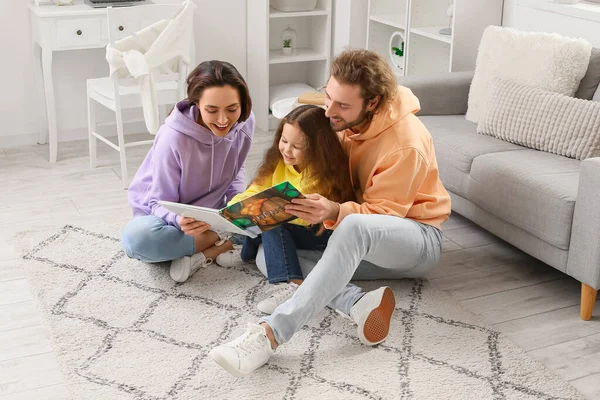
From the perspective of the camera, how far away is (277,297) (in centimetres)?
261

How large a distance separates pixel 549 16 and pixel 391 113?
155cm

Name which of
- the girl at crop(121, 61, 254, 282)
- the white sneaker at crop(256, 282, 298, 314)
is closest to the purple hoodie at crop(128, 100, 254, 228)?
the girl at crop(121, 61, 254, 282)

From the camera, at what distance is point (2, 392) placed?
220 centimetres

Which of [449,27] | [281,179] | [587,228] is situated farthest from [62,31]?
[587,228]

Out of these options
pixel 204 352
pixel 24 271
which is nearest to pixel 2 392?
pixel 204 352

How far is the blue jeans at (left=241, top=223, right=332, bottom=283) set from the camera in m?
2.66

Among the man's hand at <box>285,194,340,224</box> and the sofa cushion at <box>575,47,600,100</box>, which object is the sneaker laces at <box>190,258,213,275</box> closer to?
the man's hand at <box>285,194,340,224</box>

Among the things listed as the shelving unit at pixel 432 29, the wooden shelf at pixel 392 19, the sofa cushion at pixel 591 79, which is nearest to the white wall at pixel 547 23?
the shelving unit at pixel 432 29

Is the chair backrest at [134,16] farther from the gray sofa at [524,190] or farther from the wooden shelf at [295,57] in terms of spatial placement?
the gray sofa at [524,190]

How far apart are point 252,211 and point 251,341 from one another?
37 centimetres

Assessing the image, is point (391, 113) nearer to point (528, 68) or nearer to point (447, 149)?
point (447, 149)

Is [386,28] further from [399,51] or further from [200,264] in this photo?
[200,264]

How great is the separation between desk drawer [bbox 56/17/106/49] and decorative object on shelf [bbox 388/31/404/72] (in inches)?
61.6

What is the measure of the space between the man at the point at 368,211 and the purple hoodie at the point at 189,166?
47cm
